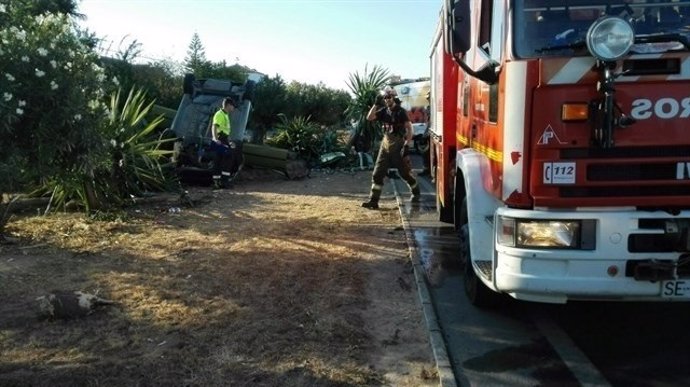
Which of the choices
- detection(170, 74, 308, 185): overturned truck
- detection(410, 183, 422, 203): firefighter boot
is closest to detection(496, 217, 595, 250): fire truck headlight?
detection(410, 183, 422, 203): firefighter boot

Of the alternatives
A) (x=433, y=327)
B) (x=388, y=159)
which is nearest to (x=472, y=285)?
(x=433, y=327)

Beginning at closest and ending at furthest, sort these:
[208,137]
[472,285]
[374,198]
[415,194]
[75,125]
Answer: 1. [472,285]
2. [75,125]
3. [374,198]
4. [415,194]
5. [208,137]

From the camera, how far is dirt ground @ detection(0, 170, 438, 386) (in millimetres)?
3963

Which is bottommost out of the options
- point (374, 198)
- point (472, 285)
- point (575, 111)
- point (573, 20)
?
point (472, 285)

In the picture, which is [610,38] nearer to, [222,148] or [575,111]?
[575,111]

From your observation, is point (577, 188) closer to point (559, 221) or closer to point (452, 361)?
point (559, 221)

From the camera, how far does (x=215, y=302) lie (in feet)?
17.3

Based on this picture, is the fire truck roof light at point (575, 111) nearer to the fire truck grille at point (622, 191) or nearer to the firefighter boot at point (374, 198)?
the fire truck grille at point (622, 191)

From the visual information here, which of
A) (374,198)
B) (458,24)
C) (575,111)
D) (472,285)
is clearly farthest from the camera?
(374,198)

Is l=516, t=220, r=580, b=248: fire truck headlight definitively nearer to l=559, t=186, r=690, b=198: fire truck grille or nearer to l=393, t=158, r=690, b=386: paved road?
l=559, t=186, r=690, b=198: fire truck grille

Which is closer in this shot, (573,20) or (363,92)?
(573,20)

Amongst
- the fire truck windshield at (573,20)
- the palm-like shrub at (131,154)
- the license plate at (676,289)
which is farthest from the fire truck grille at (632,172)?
the palm-like shrub at (131,154)

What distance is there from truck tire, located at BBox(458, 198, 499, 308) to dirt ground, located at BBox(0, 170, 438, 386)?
47 cm

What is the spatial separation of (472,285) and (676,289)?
1.77 meters
